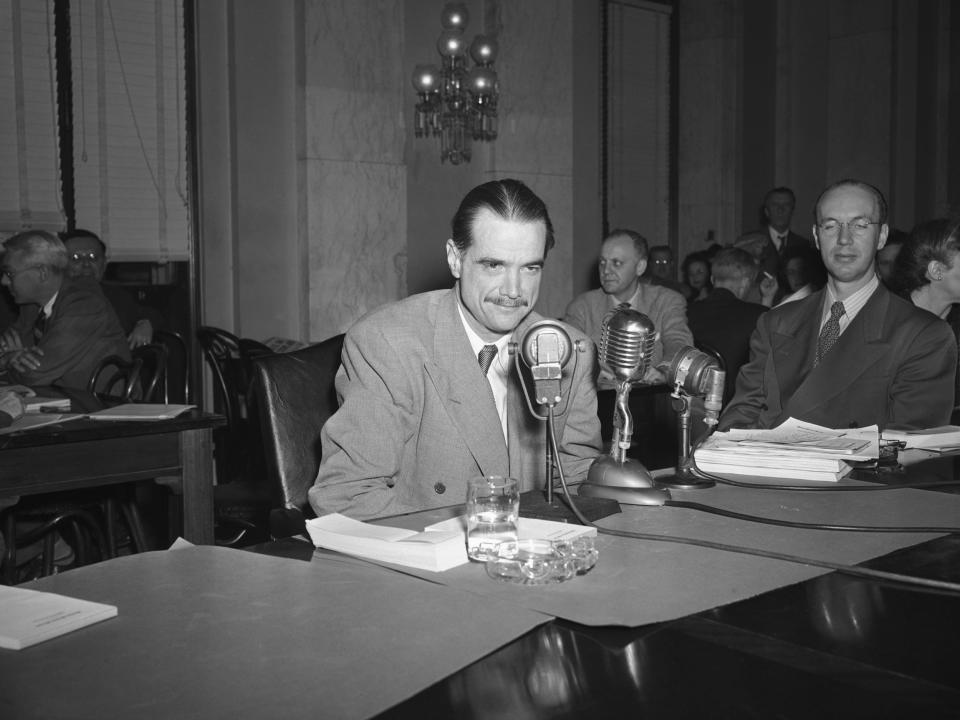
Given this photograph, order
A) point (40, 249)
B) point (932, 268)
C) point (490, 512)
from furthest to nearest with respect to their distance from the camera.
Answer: point (40, 249), point (932, 268), point (490, 512)

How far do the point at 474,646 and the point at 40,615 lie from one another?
0.49 metres

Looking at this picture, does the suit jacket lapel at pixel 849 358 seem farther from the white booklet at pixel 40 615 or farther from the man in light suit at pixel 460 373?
the white booklet at pixel 40 615

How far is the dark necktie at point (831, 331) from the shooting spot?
2820 millimetres

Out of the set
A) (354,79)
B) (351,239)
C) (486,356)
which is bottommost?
(486,356)

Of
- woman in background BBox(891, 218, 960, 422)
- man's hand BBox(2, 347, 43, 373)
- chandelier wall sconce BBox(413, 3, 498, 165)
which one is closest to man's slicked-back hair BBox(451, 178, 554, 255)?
woman in background BBox(891, 218, 960, 422)

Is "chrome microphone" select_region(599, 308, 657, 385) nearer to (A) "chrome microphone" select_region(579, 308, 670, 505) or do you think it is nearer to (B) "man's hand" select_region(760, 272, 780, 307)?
(A) "chrome microphone" select_region(579, 308, 670, 505)

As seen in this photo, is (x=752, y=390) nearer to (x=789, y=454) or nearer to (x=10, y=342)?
(x=789, y=454)

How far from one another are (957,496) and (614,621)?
3.14 feet

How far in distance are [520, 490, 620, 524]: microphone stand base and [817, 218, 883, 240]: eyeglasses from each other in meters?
1.59

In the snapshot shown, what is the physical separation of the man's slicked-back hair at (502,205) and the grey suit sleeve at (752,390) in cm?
103

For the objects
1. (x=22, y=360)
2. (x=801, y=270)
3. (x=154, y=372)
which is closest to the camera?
(x=154, y=372)

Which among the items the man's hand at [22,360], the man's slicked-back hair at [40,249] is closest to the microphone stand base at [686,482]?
the man's hand at [22,360]

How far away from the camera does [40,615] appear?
1.10 m


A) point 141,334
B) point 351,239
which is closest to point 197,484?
point 141,334
